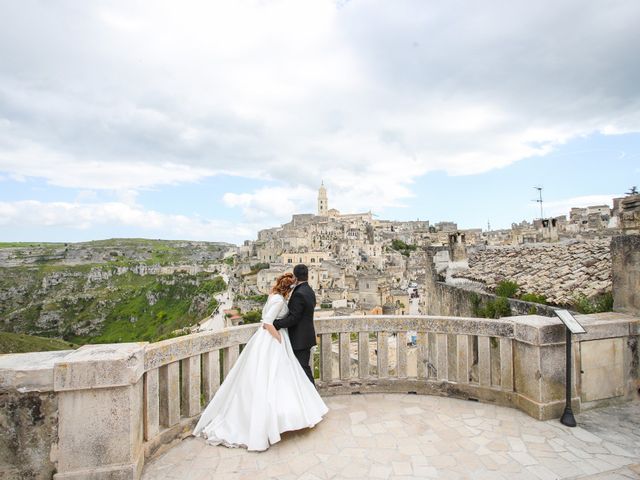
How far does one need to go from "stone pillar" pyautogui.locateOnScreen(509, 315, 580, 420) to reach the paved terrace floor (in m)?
0.17

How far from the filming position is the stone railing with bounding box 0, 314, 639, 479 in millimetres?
3250

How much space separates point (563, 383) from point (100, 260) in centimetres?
17667

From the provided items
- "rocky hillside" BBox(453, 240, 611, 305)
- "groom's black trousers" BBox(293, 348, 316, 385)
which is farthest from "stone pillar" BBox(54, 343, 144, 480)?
"rocky hillside" BBox(453, 240, 611, 305)

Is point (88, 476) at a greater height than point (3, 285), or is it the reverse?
point (88, 476)

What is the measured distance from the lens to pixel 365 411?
488cm

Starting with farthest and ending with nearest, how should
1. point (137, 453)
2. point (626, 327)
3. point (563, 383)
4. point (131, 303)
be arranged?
point (131, 303), point (626, 327), point (563, 383), point (137, 453)

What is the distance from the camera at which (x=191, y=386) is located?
177 inches

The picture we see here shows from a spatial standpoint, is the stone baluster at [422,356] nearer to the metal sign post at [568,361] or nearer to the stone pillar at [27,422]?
the metal sign post at [568,361]

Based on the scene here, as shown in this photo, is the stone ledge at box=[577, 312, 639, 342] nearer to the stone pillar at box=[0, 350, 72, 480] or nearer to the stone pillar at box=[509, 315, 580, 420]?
the stone pillar at box=[509, 315, 580, 420]

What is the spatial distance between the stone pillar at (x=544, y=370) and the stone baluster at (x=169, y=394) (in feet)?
14.1

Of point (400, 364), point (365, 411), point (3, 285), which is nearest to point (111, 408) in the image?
point (365, 411)

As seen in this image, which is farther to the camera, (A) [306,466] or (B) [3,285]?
(B) [3,285]

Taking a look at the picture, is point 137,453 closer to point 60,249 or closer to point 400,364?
point 400,364

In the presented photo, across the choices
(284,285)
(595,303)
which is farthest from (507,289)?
(284,285)
